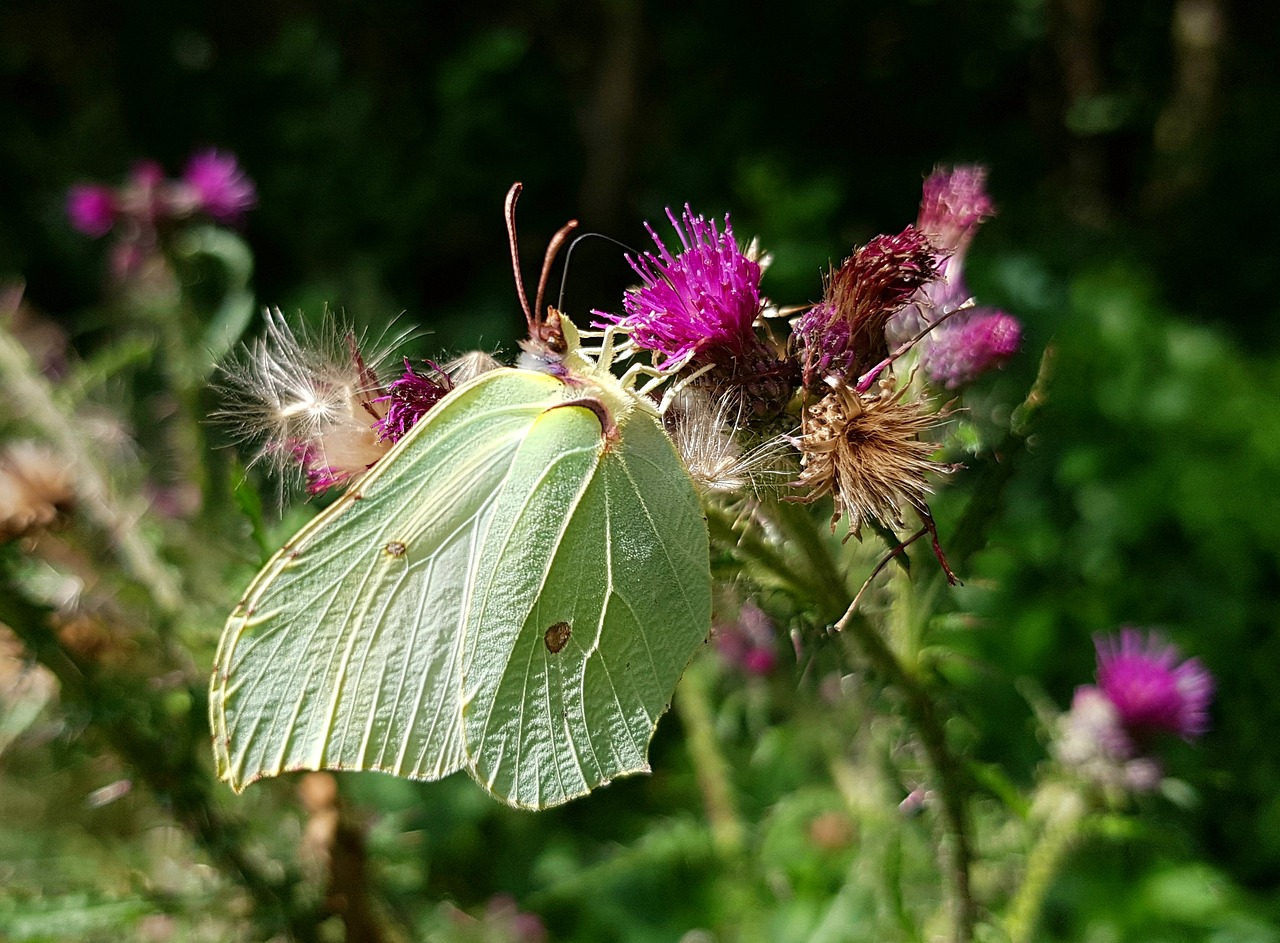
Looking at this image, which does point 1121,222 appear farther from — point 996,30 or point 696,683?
point 696,683

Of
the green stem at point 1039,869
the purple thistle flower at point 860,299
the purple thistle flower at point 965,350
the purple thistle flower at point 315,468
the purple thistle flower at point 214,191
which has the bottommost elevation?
the green stem at point 1039,869

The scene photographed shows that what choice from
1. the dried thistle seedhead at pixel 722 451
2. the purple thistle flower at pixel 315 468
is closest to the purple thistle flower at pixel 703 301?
the dried thistle seedhead at pixel 722 451

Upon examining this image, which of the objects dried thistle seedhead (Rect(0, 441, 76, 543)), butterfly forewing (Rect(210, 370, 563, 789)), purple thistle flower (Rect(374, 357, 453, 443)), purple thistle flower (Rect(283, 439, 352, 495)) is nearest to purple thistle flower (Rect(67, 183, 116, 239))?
dried thistle seedhead (Rect(0, 441, 76, 543))

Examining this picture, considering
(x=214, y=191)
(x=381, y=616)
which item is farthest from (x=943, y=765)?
(x=214, y=191)

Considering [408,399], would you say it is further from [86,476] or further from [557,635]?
[86,476]

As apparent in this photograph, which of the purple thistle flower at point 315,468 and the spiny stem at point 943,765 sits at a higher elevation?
the purple thistle flower at point 315,468

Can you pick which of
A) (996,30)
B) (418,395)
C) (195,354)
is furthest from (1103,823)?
(996,30)

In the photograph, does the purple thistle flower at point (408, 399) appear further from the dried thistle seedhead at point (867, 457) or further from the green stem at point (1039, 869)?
the green stem at point (1039, 869)
